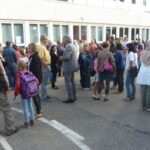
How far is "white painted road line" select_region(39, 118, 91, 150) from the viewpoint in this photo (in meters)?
5.65

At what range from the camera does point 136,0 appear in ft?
92.4

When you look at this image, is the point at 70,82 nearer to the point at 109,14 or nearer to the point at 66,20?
the point at 66,20

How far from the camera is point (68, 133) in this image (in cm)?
629

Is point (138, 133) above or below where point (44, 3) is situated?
below

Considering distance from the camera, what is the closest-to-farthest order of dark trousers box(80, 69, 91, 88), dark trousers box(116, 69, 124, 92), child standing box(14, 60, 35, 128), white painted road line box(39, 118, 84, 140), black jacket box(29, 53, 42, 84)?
white painted road line box(39, 118, 84, 140) < child standing box(14, 60, 35, 128) < black jacket box(29, 53, 42, 84) < dark trousers box(116, 69, 124, 92) < dark trousers box(80, 69, 91, 88)

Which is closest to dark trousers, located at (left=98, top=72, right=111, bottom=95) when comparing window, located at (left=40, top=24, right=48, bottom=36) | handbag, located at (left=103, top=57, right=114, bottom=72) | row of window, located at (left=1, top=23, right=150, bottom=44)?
handbag, located at (left=103, top=57, right=114, bottom=72)

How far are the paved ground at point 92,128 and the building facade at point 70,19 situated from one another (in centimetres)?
828

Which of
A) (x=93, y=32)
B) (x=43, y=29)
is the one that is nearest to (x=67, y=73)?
(x=43, y=29)

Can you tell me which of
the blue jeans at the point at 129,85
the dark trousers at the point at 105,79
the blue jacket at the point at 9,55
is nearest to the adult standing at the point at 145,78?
the blue jeans at the point at 129,85

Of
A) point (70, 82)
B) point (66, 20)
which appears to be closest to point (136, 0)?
point (66, 20)

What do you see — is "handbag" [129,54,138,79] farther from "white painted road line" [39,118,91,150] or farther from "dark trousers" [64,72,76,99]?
"white painted road line" [39,118,91,150]

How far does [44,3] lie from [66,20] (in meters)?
2.28

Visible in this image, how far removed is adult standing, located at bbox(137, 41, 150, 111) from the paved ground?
270 mm

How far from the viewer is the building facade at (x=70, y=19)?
1647 centimetres
